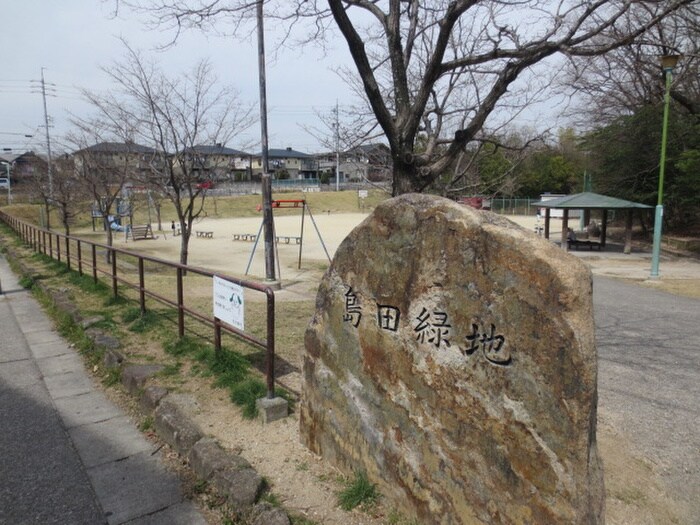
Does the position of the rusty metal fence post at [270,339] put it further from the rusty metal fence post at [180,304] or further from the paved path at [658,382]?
the paved path at [658,382]

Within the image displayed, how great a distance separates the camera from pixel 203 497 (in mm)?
3000

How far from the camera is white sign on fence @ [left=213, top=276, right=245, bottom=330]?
4.14 metres

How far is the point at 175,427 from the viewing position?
356 centimetres

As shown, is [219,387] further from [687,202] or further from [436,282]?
[687,202]

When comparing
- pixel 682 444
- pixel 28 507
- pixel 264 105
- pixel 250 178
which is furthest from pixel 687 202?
pixel 250 178

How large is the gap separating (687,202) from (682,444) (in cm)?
2006

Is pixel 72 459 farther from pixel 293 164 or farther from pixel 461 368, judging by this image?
pixel 293 164

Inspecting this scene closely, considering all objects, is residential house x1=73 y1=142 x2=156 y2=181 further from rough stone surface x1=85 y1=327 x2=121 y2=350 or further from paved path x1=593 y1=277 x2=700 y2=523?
paved path x1=593 y1=277 x2=700 y2=523

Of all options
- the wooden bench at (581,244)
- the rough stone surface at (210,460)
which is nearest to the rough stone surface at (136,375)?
the rough stone surface at (210,460)

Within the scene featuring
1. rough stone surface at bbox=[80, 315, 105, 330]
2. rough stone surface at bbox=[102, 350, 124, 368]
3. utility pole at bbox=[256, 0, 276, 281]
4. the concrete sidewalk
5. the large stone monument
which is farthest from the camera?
utility pole at bbox=[256, 0, 276, 281]

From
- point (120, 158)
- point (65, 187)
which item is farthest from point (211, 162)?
point (65, 187)

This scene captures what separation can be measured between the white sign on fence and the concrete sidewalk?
1.10m

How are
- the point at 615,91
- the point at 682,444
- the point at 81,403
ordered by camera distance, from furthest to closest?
the point at 615,91 → the point at 81,403 → the point at 682,444

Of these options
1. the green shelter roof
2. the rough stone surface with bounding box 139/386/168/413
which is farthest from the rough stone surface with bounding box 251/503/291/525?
the green shelter roof
